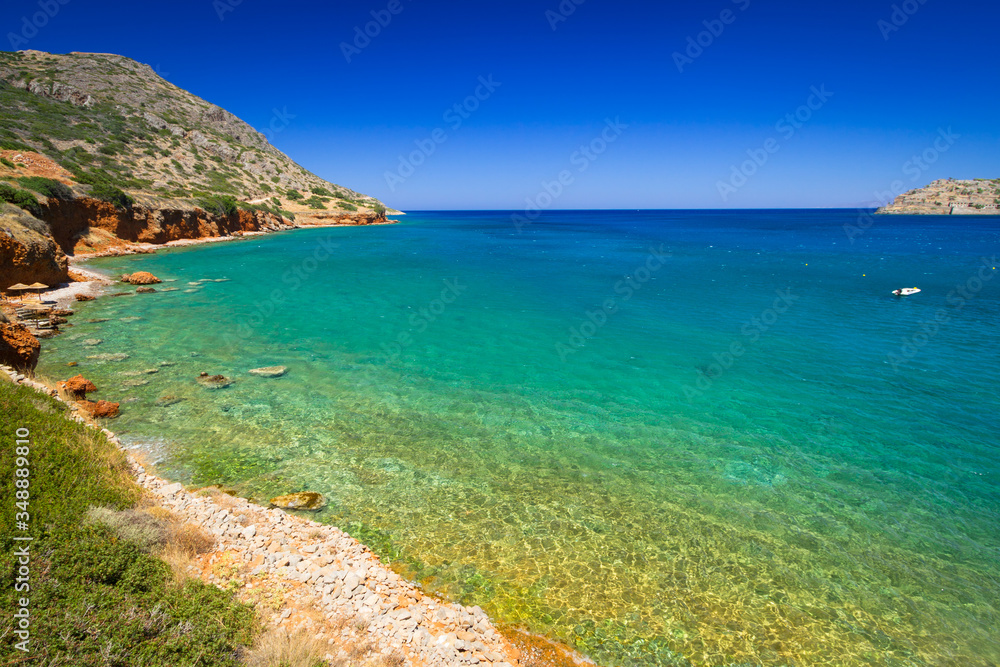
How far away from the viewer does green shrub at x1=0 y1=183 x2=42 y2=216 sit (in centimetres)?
3173

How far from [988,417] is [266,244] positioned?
74233 millimetres

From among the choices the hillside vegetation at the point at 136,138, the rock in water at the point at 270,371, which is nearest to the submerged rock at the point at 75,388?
the rock in water at the point at 270,371

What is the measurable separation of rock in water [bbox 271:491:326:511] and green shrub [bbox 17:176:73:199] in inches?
1777

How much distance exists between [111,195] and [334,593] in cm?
5820

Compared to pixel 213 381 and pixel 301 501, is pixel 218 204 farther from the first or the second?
pixel 301 501

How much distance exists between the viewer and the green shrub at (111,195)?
150 ft

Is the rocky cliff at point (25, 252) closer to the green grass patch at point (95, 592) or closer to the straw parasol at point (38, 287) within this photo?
the straw parasol at point (38, 287)

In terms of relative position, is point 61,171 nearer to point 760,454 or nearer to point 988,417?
point 760,454

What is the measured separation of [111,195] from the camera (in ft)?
155

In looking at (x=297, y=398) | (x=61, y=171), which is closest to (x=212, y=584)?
(x=297, y=398)

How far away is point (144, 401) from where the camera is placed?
15.0 meters

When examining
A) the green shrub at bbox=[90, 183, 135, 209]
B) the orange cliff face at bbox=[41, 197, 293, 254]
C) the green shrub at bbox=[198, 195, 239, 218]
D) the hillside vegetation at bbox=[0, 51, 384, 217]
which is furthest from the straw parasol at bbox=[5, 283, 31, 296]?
the green shrub at bbox=[198, 195, 239, 218]

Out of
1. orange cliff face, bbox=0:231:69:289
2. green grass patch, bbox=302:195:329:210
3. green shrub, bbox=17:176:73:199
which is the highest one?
green grass patch, bbox=302:195:329:210

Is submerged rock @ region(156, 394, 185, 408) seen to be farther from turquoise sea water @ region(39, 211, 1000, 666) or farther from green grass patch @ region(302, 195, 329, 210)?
green grass patch @ region(302, 195, 329, 210)
